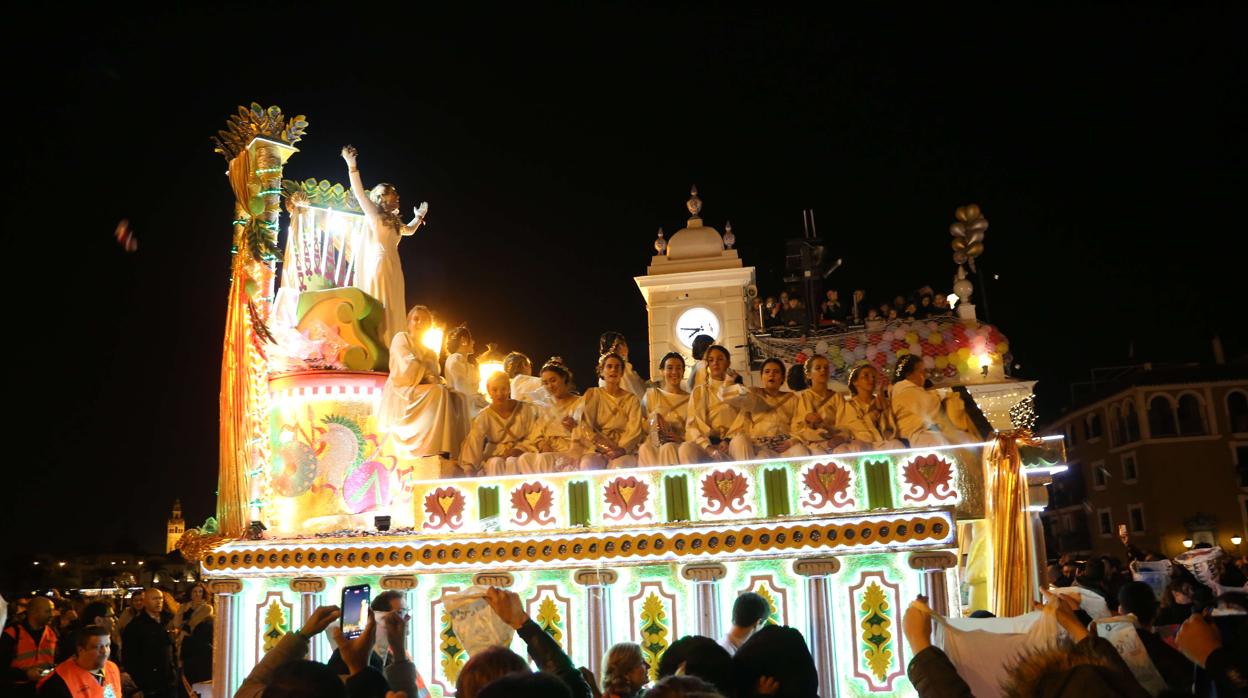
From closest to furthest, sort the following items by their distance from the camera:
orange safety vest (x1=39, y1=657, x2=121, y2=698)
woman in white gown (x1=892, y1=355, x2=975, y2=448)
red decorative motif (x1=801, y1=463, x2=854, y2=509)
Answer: orange safety vest (x1=39, y1=657, x2=121, y2=698) < red decorative motif (x1=801, y1=463, x2=854, y2=509) < woman in white gown (x1=892, y1=355, x2=975, y2=448)

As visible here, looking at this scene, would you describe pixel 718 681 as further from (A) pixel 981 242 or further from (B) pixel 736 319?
(B) pixel 736 319

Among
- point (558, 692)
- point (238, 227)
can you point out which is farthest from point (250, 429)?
point (558, 692)

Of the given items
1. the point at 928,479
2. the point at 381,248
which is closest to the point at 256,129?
the point at 381,248

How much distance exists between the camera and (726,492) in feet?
29.5

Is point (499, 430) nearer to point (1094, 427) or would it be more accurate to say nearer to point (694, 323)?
point (694, 323)

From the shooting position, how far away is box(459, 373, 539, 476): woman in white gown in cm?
1011

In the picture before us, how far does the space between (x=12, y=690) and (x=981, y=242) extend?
15.3 meters

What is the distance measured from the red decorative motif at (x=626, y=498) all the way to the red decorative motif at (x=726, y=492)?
549 mm

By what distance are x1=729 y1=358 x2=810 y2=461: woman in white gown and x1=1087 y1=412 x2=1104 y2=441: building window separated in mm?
38914

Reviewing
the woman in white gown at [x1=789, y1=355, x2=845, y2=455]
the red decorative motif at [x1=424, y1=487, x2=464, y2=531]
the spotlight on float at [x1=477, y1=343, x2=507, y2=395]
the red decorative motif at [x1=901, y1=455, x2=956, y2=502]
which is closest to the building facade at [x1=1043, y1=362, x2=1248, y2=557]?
the spotlight on float at [x1=477, y1=343, x2=507, y2=395]

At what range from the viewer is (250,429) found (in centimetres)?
1072

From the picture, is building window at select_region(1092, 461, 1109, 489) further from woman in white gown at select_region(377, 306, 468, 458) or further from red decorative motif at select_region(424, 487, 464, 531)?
red decorative motif at select_region(424, 487, 464, 531)

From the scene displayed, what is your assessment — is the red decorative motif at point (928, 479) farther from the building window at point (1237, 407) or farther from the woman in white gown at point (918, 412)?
the building window at point (1237, 407)

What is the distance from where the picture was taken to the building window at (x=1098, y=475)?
43.3 meters
